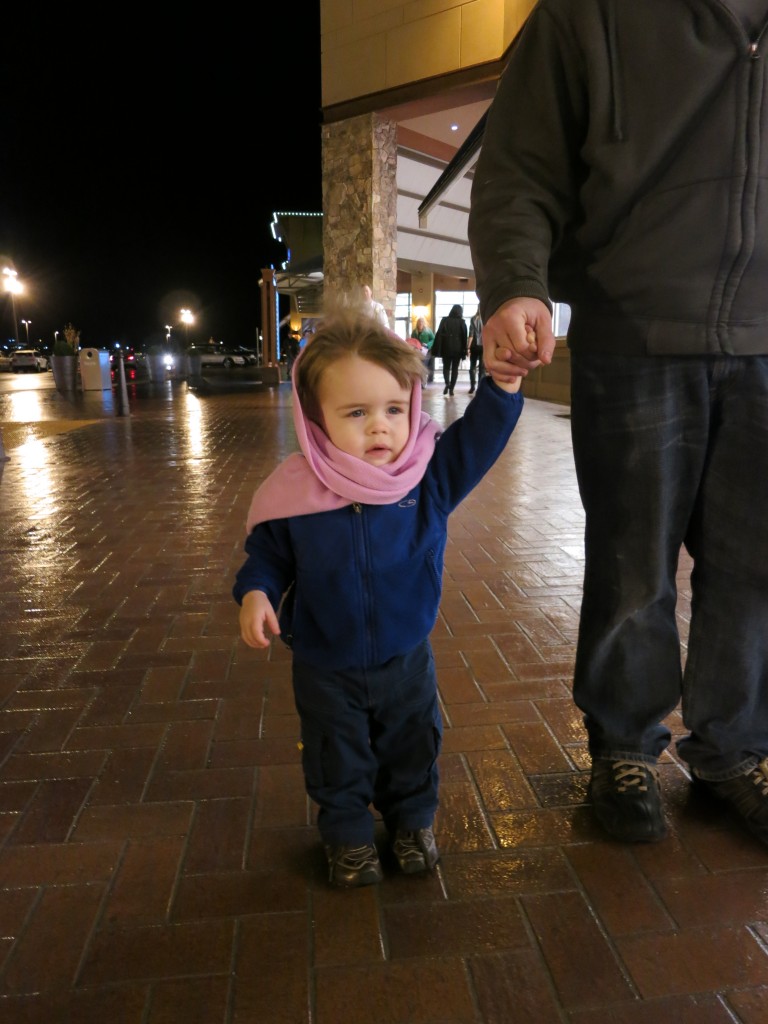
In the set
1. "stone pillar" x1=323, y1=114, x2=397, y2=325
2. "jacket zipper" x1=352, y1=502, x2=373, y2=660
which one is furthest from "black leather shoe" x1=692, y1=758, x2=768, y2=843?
"stone pillar" x1=323, y1=114, x2=397, y2=325

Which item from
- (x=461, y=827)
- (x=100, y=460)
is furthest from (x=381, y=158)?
(x=461, y=827)

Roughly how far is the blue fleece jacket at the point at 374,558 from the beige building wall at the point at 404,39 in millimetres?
8446

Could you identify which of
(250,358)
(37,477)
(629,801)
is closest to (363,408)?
(629,801)

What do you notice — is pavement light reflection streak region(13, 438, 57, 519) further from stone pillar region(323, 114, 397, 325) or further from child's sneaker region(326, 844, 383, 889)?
stone pillar region(323, 114, 397, 325)

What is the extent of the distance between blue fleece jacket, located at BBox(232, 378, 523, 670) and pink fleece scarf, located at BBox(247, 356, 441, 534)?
0.04 meters

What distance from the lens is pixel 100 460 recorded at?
7.45 meters

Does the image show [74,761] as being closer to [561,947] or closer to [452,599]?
[561,947]

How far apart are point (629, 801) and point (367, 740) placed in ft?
2.26

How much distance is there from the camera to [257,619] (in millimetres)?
1457

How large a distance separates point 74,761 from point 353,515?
1289 millimetres

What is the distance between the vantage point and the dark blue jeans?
5.49 feet

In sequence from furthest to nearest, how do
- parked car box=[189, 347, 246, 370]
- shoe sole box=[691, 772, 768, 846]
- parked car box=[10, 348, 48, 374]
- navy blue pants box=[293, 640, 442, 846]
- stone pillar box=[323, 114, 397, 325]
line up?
1. parked car box=[189, 347, 246, 370]
2. parked car box=[10, 348, 48, 374]
3. stone pillar box=[323, 114, 397, 325]
4. shoe sole box=[691, 772, 768, 846]
5. navy blue pants box=[293, 640, 442, 846]

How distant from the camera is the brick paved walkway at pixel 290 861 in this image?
1371 mm

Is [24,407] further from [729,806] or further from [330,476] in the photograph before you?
[729,806]
